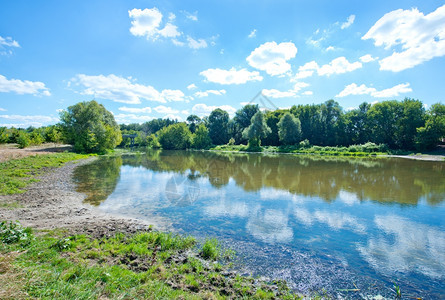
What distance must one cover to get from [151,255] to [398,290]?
6.83 m

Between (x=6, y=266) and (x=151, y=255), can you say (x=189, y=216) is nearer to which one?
(x=151, y=255)

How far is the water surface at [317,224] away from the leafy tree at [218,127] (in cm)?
7021

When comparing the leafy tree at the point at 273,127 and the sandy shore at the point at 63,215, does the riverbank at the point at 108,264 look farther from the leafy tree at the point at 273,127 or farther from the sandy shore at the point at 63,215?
the leafy tree at the point at 273,127

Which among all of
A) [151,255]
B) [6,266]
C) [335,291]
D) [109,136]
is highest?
[109,136]

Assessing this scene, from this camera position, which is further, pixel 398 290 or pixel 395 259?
pixel 395 259

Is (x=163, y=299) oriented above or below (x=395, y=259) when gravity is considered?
above

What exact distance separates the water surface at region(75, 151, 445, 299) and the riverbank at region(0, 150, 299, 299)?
3.71 feet

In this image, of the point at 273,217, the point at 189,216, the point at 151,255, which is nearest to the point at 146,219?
the point at 189,216

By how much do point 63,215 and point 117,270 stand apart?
20.9 ft

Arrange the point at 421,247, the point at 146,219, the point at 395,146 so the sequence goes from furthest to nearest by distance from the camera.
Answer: the point at 395,146 < the point at 146,219 < the point at 421,247

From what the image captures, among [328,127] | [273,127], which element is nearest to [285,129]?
[273,127]

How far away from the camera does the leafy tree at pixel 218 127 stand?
290 ft

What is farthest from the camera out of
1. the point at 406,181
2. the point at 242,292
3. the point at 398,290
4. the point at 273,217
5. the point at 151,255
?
the point at 406,181

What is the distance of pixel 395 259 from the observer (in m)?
7.04
